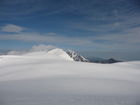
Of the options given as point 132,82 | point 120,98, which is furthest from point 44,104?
point 132,82

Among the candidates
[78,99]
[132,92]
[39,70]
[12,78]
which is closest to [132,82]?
[132,92]

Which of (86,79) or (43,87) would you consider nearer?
(43,87)

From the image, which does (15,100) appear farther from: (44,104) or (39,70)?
(39,70)

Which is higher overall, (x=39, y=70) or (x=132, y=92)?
(x=39, y=70)

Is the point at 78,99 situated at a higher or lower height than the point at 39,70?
lower

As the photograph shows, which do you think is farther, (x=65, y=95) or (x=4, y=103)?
(x=65, y=95)

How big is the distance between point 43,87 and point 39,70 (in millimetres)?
2820

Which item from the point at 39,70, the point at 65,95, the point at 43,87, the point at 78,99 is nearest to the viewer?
the point at 78,99

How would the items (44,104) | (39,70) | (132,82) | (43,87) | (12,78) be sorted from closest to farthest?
(44,104)
(43,87)
(132,82)
(12,78)
(39,70)

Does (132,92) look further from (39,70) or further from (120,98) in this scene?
(39,70)

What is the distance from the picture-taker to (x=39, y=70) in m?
8.73

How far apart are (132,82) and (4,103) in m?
5.32

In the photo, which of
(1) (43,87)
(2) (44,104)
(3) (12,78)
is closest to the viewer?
(2) (44,104)

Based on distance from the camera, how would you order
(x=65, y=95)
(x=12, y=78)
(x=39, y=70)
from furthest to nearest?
(x=39, y=70) → (x=12, y=78) → (x=65, y=95)
